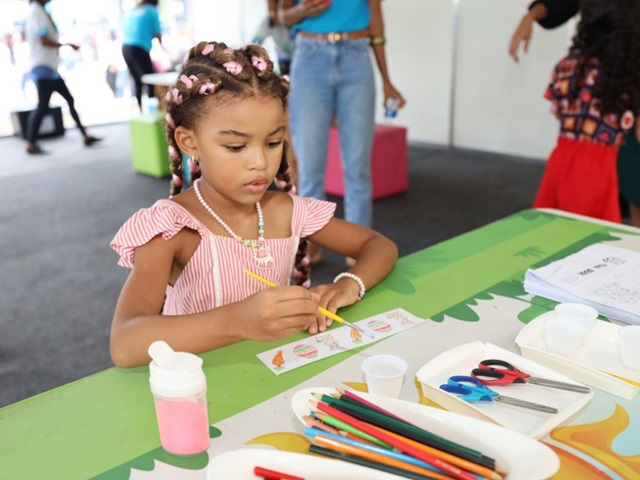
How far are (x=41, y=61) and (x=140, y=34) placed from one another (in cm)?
102

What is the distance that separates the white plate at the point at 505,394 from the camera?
707mm

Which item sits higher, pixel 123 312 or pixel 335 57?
pixel 335 57

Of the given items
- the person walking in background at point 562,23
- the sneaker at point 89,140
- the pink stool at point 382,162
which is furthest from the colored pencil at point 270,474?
the sneaker at point 89,140

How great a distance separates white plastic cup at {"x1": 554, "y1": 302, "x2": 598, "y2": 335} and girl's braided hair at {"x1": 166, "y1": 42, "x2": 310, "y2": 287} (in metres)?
0.59

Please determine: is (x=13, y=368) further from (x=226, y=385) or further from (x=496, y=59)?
(x=496, y=59)

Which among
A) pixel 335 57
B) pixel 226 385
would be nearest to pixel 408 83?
pixel 335 57

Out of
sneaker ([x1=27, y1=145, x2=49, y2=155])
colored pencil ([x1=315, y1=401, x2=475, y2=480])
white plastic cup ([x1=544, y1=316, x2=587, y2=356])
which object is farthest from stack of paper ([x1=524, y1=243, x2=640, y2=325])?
sneaker ([x1=27, y1=145, x2=49, y2=155])

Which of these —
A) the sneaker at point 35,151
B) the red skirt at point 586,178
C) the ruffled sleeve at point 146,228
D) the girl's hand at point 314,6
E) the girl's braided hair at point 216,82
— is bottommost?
the sneaker at point 35,151

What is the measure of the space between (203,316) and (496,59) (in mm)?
4624

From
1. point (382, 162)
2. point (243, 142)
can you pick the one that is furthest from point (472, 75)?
point (243, 142)

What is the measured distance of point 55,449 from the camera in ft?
2.23

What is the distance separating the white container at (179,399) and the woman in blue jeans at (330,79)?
193cm

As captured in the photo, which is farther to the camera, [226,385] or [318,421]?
[226,385]

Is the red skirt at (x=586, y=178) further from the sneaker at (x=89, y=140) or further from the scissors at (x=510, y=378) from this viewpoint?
the sneaker at (x=89, y=140)
